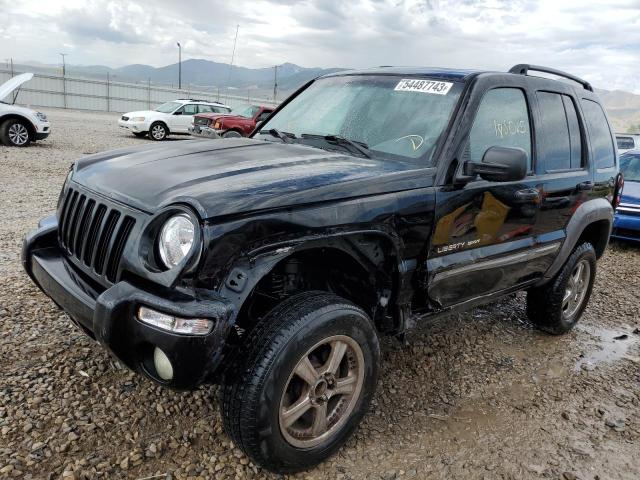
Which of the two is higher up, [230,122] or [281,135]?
[281,135]

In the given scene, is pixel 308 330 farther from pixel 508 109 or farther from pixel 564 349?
pixel 564 349

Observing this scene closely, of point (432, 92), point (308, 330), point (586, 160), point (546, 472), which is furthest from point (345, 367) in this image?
point (586, 160)

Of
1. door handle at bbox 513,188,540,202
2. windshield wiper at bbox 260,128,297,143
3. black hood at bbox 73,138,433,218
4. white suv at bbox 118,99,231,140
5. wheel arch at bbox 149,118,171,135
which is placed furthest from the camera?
wheel arch at bbox 149,118,171,135

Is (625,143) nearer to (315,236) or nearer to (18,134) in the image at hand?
(315,236)

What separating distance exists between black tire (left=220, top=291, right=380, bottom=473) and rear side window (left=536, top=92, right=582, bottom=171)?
200 centimetres

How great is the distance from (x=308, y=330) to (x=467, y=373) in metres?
1.84

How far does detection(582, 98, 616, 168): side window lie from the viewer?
4.10 m

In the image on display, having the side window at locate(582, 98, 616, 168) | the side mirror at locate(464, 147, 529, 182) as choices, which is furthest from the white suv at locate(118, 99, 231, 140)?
the side mirror at locate(464, 147, 529, 182)

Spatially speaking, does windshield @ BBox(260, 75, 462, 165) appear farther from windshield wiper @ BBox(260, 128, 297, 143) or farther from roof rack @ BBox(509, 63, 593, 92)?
roof rack @ BBox(509, 63, 593, 92)

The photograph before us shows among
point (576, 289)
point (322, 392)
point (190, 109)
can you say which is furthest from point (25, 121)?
point (322, 392)

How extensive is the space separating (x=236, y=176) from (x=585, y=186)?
280cm

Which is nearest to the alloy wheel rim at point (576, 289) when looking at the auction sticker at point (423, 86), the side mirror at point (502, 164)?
the side mirror at point (502, 164)

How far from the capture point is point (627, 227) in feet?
25.1

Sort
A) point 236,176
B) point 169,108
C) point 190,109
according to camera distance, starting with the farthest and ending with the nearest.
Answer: point 190,109, point 169,108, point 236,176
